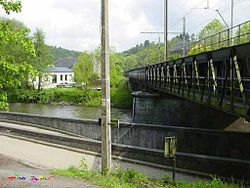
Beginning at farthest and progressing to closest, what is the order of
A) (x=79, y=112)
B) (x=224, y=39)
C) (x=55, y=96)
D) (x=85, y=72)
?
(x=85, y=72)
(x=55, y=96)
(x=79, y=112)
(x=224, y=39)

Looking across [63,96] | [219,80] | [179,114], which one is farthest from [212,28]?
[219,80]

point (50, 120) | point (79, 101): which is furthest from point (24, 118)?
point (79, 101)

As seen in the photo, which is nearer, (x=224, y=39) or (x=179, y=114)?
(x=224, y=39)

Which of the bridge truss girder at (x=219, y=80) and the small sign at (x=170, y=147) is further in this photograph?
the small sign at (x=170, y=147)

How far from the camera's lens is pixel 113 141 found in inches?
944

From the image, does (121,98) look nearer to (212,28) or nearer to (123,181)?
(212,28)

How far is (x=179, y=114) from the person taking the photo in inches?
1031

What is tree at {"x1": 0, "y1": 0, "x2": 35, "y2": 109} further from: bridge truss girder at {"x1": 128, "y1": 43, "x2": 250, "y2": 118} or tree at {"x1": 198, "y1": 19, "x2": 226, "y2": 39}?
→ tree at {"x1": 198, "y1": 19, "x2": 226, "y2": 39}

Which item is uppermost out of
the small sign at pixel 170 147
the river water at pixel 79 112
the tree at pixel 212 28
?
the tree at pixel 212 28

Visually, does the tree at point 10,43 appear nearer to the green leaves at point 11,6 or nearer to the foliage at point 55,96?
the green leaves at point 11,6

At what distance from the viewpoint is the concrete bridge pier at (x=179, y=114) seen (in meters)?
23.4

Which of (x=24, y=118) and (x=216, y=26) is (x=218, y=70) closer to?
(x=24, y=118)

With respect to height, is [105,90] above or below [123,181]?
above

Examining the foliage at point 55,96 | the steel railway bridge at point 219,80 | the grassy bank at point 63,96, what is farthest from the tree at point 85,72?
the steel railway bridge at point 219,80
